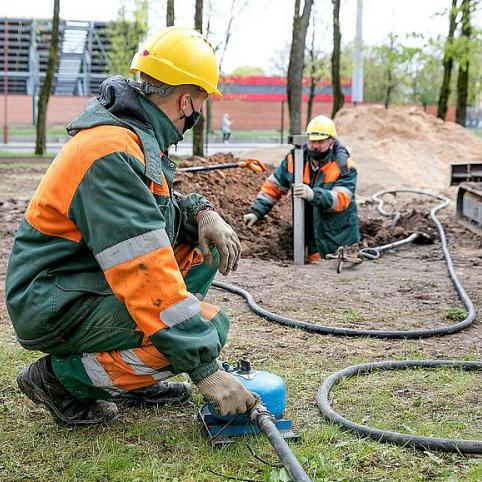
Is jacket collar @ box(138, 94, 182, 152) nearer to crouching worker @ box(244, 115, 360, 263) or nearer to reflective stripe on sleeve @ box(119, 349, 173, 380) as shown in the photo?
reflective stripe on sleeve @ box(119, 349, 173, 380)

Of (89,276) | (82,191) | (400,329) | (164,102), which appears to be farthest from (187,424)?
(400,329)

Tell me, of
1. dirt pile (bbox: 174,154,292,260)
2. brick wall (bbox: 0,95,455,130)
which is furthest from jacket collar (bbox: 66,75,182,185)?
brick wall (bbox: 0,95,455,130)

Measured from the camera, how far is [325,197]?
8539 millimetres

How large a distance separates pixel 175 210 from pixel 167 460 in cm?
119

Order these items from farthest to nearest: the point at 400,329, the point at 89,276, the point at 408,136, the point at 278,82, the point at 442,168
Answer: the point at 278,82 → the point at 408,136 → the point at 442,168 → the point at 400,329 → the point at 89,276

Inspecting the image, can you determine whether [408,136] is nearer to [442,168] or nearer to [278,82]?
[442,168]

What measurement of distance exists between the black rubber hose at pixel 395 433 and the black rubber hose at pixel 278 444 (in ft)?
1.47

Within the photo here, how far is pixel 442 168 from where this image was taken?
2008 centimetres

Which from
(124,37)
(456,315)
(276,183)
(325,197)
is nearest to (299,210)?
(325,197)

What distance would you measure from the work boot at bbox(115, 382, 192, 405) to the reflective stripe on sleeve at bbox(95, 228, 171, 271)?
105 centimetres

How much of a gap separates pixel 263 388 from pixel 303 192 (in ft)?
16.4

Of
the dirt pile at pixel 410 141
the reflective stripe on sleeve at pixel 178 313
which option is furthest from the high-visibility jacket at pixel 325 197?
the dirt pile at pixel 410 141

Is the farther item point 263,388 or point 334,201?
point 334,201

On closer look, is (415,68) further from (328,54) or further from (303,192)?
(303,192)
